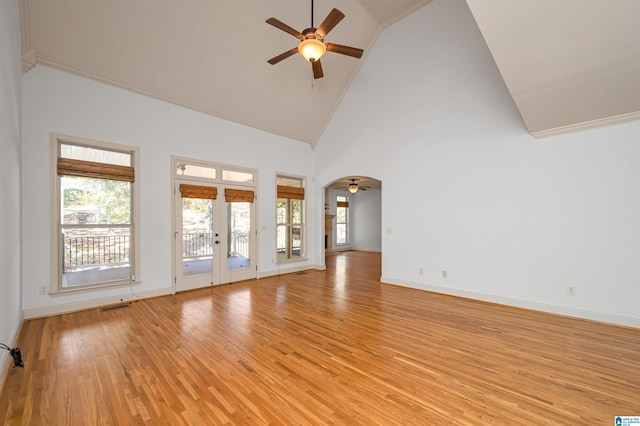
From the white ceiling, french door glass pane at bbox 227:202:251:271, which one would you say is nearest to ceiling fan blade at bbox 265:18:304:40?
the white ceiling

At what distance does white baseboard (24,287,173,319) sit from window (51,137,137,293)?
9.5 inches

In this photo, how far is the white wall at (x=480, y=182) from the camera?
11.9ft

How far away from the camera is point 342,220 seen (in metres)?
12.1

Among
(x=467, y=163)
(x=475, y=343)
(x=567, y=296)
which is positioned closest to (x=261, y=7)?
(x=467, y=163)

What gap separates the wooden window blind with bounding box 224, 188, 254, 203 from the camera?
578cm

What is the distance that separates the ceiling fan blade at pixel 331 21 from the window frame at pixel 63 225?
3617 millimetres

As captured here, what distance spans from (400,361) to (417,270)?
9.98 ft

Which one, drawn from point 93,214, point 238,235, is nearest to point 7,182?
point 93,214

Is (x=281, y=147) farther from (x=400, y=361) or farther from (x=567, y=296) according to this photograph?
(x=567, y=296)

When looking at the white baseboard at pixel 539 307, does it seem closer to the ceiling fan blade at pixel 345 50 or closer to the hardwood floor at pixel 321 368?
the hardwood floor at pixel 321 368

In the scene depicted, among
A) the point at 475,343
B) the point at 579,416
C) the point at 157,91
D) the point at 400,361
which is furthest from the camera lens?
the point at 157,91

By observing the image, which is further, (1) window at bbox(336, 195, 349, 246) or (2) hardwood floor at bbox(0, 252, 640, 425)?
(1) window at bbox(336, 195, 349, 246)

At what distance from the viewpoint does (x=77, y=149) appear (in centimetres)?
411

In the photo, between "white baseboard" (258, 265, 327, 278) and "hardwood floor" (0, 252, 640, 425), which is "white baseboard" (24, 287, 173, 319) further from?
"white baseboard" (258, 265, 327, 278)
